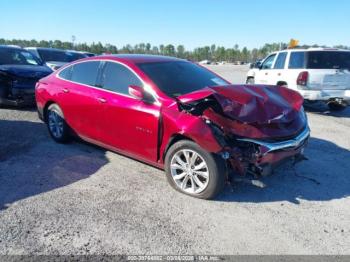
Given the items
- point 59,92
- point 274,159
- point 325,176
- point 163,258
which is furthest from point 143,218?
point 59,92

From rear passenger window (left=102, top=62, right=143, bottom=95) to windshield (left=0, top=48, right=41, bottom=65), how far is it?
5906mm

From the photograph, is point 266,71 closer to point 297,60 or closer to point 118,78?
point 297,60

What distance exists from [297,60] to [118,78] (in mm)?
6538

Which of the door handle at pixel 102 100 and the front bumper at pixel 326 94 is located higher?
the door handle at pixel 102 100

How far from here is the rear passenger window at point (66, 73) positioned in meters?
6.22

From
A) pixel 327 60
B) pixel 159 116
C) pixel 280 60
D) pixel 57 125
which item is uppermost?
pixel 327 60

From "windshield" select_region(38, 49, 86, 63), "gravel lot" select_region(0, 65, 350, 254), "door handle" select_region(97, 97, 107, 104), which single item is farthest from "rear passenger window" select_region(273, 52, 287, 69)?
"windshield" select_region(38, 49, 86, 63)

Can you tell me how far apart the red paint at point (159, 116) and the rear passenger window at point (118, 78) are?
0.08m

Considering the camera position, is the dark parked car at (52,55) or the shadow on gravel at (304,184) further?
the dark parked car at (52,55)

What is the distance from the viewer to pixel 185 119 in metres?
4.27

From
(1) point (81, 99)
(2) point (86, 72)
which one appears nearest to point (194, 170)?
(1) point (81, 99)

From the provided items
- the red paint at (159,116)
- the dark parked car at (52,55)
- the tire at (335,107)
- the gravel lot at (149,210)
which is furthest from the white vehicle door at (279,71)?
the dark parked car at (52,55)

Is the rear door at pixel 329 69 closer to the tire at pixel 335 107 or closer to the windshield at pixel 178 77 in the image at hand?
the tire at pixel 335 107

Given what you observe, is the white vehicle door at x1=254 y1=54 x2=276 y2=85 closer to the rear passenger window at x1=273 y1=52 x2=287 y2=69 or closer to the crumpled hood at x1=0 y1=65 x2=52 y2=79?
the rear passenger window at x1=273 y1=52 x2=287 y2=69
